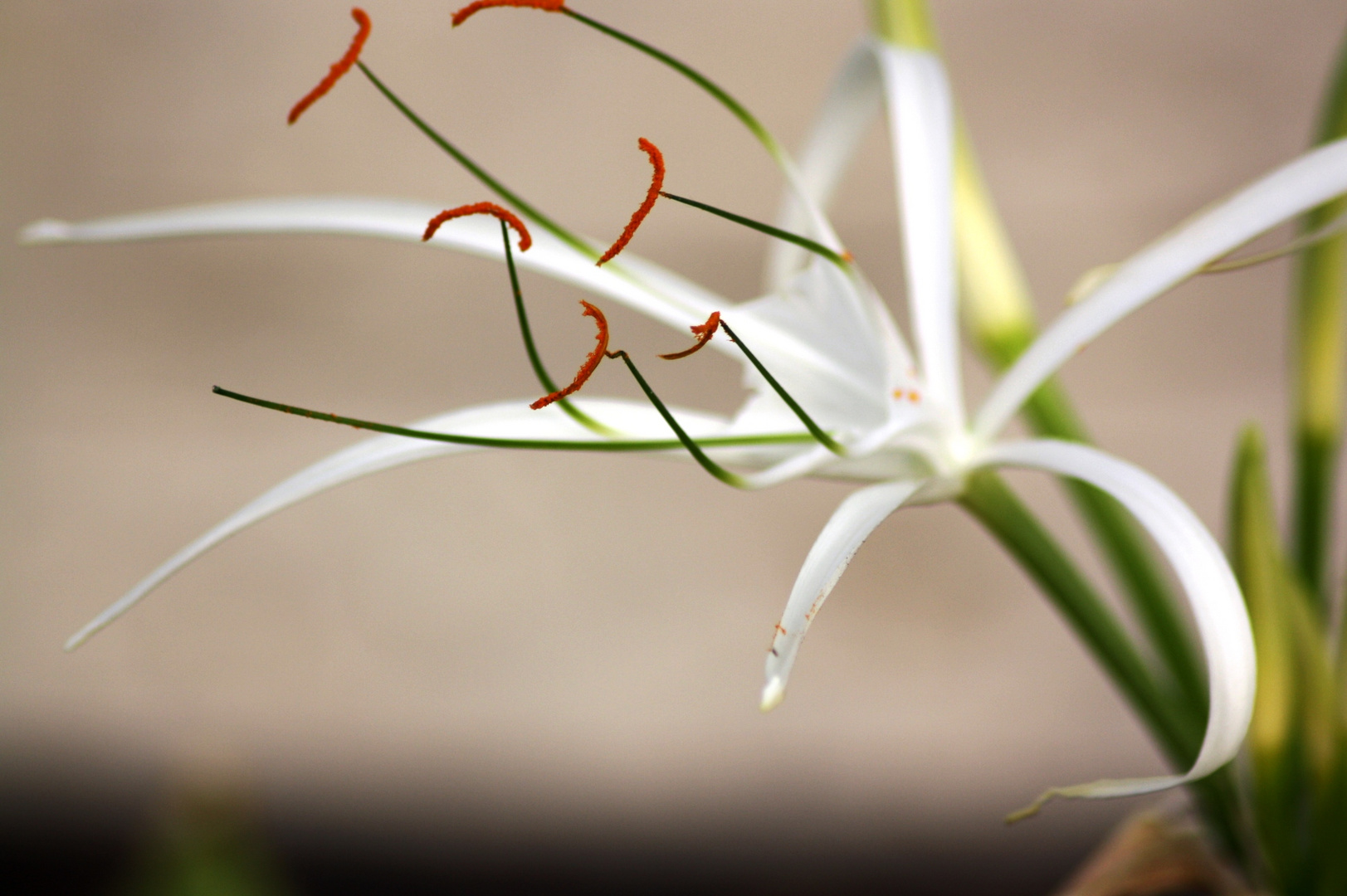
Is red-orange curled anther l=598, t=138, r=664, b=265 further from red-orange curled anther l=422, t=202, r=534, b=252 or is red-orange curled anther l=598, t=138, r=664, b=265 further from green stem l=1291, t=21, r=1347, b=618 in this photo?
green stem l=1291, t=21, r=1347, b=618

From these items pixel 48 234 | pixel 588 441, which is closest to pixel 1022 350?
pixel 588 441

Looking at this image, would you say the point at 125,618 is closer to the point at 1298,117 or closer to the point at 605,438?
the point at 605,438

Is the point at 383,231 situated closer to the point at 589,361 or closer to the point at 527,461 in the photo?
the point at 589,361

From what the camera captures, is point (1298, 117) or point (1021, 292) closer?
point (1021, 292)

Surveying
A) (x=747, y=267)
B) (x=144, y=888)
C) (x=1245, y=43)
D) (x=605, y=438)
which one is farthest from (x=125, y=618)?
(x=1245, y=43)

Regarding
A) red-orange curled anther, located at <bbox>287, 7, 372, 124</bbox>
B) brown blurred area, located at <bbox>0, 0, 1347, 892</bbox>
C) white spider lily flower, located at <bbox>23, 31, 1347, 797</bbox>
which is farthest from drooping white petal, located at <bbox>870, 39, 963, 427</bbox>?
brown blurred area, located at <bbox>0, 0, 1347, 892</bbox>

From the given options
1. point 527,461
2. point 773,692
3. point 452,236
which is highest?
point 527,461

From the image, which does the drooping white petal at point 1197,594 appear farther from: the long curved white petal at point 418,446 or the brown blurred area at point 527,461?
the brown blurred area at point 527,461
